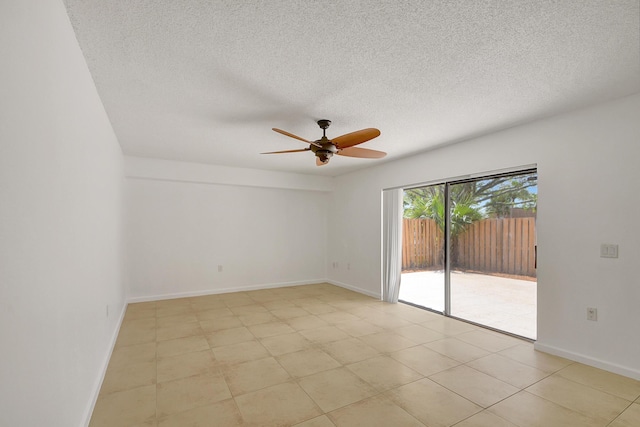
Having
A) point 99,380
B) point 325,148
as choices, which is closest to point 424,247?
point 325,148

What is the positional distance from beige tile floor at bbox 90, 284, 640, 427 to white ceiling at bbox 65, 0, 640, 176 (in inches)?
95.1

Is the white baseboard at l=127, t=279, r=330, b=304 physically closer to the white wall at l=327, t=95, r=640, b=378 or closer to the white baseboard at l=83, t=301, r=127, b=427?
the white baseboard at l=83, t=301, r=127, b=427

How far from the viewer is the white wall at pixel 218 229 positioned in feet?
16.6

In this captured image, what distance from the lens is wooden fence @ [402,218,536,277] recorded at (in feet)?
11.7

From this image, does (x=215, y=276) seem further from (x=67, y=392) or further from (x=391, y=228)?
(x=67, y=392)

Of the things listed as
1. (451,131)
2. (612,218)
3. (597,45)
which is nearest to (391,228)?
(451,131)

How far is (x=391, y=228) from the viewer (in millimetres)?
5129

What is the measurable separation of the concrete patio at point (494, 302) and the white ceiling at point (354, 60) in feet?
6.76

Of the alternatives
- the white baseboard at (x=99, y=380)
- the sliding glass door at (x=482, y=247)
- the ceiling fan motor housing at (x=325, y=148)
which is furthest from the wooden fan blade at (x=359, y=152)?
the white baseboard at (x=99, y=380)

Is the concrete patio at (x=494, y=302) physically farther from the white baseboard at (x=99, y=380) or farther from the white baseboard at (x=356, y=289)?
the white baseboard at (x=99, y=380)

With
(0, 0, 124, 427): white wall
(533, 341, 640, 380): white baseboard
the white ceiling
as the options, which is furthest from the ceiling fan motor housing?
(533, 341, 640, 380): white baseboard

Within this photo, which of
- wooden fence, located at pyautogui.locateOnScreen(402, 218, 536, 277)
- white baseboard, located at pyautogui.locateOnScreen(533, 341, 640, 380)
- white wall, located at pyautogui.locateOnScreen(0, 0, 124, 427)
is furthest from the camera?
wooden fence, located at pyautogui.locateOnScreen(402, 218, 536, 277)

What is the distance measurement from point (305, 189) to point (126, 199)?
327 cm

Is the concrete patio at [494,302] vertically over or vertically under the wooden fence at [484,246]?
under
